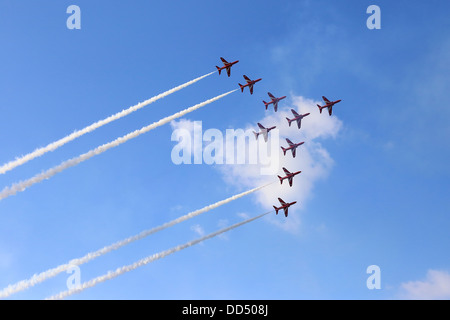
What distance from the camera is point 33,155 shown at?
286ft

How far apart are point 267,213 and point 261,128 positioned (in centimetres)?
4357

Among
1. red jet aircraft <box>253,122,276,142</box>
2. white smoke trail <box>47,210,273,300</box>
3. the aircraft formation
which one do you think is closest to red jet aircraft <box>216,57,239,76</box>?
the aircraft formation

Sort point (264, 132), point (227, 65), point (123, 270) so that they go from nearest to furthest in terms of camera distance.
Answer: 1. point (123, 270)
2. point (227, 65)
3. point (264, 132)

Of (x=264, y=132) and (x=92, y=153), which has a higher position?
(x=264, y=132)

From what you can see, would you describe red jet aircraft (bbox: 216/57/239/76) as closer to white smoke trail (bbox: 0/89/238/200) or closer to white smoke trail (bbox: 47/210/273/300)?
white smoke trail (bbox: 0/89/238/200)

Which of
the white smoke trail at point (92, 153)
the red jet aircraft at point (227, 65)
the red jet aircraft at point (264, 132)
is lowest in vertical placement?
the white smoke trail at point (92, 153)

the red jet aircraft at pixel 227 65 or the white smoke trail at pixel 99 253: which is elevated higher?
the red jet aircraft at pixel 227 65

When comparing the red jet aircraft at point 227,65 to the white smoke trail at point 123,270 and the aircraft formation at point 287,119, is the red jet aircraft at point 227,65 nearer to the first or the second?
the aircraft formation at point 287,119

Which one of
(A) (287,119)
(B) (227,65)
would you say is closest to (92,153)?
(B) (227,65)

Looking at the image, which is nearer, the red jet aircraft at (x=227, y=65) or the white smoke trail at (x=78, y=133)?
the white smoke trail at (x=78, y=133)

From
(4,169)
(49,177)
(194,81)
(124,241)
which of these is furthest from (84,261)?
A: (194,81)

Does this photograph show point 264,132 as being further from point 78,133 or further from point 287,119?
point 78,133

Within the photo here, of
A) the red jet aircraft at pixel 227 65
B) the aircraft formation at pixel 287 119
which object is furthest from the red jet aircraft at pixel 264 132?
the red jet aircraft at pixel 227 65

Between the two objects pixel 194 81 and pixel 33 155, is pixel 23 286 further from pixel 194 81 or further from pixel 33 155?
pixel 194 81
